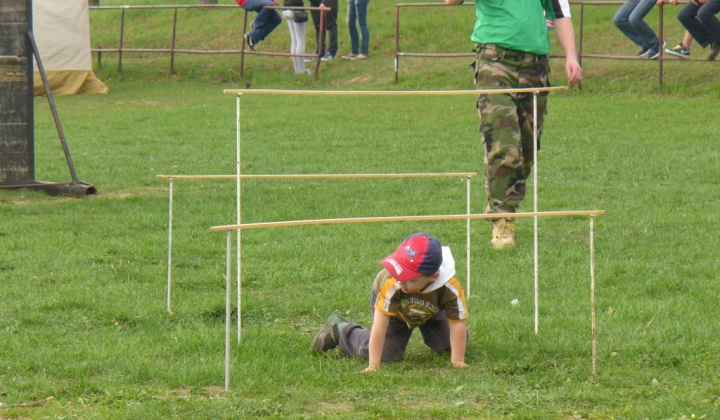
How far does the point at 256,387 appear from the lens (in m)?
4.51

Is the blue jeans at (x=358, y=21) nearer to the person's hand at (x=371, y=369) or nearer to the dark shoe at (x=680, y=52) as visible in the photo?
the dark shoe at (x=680, y=52)

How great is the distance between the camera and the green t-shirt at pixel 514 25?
705 centimetres

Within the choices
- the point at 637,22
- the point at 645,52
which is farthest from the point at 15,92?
the point at 645,52

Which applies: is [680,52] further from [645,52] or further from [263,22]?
[263,22]

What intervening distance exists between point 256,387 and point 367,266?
2532mm

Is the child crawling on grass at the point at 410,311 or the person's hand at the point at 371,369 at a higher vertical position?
the child crawling on grass at the point at 410,311

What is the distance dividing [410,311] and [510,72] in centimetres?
280

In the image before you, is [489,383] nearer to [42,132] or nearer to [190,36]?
[42,132]

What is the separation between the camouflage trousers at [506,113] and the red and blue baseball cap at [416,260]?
8.70 feet

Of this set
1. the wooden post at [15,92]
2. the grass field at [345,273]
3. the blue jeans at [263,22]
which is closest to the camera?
the grass field at [345,273]

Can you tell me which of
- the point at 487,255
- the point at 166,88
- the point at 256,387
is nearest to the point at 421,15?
the point at 166,88

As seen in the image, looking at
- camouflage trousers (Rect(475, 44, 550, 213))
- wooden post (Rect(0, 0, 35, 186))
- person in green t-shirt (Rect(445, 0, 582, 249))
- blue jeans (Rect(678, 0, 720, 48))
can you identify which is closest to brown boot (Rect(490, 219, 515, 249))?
person in green t-shirt (Rect(445, 0, 582, 249))

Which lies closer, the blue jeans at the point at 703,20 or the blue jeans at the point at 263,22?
the blue jeans at the point at 703,20

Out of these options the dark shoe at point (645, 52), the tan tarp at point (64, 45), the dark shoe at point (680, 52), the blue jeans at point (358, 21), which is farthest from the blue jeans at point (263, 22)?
the dark shoe at point (680, 52)
